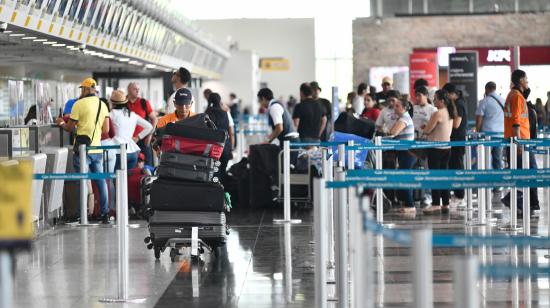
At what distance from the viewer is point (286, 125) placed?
15945 mm

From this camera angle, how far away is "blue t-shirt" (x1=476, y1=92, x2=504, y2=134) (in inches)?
656

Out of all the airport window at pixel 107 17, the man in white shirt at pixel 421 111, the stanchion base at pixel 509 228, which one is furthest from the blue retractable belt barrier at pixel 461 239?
the airport window at pixel 107 17

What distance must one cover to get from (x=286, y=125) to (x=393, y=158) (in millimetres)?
1509

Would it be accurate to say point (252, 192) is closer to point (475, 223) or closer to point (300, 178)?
point (300, 178)

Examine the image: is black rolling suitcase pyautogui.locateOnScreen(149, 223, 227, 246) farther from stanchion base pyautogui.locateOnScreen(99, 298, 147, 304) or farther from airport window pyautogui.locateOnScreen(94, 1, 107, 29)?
airport window pyautogui.locateOnScreen(94, 1, 107, 29)

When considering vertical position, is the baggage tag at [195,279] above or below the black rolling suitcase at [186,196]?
below

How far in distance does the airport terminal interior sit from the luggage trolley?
0.8 inches

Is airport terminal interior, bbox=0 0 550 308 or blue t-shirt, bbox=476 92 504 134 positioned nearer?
airport terminal interior, bbox=0 0 550 308

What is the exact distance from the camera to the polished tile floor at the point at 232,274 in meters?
8.35

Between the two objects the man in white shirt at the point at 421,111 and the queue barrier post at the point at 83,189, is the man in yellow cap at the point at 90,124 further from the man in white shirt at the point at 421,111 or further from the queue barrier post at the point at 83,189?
the man in white shirt at the point at 421,111

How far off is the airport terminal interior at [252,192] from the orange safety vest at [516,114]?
0.02 m

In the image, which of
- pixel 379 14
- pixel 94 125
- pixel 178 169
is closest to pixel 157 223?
pixel 178 169

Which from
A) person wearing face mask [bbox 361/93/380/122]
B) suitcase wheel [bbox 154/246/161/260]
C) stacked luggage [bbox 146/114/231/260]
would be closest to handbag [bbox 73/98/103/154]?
suitcase wheel [bbox 154/246/161/260]

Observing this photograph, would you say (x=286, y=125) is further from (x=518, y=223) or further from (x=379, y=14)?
(x=379, y=14)
